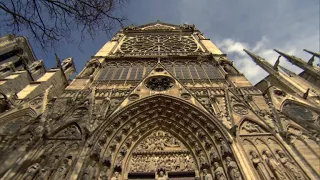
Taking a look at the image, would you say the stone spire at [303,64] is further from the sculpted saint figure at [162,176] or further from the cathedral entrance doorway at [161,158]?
the sculpted saint figure at [162,176]

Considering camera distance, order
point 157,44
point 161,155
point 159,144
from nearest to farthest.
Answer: point 161,155, point 159,144, point 157,44

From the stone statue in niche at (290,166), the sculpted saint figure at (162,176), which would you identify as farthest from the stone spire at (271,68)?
the sculpted saint figure at (162,176)

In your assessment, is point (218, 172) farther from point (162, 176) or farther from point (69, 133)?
point (69, 133)

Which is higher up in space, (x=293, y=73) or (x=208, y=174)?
(x=293, y=73)

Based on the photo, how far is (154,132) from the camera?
8812mm

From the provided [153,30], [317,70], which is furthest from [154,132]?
[153,30]

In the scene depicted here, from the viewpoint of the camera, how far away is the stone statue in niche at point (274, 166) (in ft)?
18.6

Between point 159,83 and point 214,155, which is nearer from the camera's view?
point 214,155

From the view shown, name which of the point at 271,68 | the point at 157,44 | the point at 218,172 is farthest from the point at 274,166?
the point at 157,44

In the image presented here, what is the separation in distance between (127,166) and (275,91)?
7281mm

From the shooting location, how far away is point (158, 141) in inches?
329

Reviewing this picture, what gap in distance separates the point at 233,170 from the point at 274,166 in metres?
1.03

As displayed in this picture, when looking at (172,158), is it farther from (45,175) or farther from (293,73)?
(293,73)

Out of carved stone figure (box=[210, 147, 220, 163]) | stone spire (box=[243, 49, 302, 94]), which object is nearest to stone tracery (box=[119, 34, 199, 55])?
stone spire (box=[243, 49, 302, 94])
